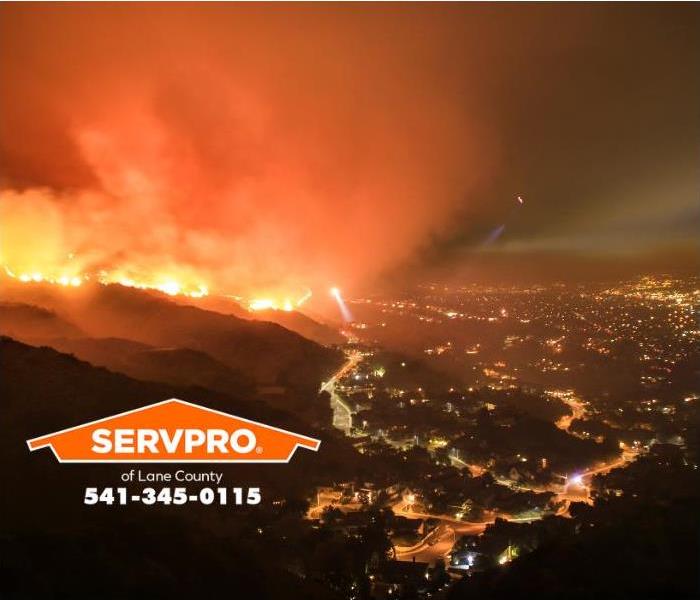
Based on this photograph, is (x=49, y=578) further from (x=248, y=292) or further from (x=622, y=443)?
(x=248, y=292)

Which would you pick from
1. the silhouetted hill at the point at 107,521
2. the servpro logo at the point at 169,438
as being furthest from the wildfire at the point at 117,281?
the servpro logo at the point at 169,438

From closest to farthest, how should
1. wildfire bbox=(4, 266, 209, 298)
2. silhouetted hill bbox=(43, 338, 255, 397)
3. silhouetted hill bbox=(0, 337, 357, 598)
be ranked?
silhouetted hill bbox=(0, 337, 357, 598) → silhouetted hill bbox=(43, 338, 255, 397) → wildfire bbox=(4, 266, 209, 298)

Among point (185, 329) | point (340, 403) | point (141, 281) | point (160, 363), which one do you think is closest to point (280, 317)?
point (141, 281)

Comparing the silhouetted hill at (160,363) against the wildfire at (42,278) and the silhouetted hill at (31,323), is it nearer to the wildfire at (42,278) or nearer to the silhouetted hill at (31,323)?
the silhouetted hill at (31,323)

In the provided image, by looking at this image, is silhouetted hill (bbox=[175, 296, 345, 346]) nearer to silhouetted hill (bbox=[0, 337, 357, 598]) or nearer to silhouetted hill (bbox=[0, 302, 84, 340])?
silhouetted hill (bbox=[0, 302, 84, 340])

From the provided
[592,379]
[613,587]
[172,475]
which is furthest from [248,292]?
[613,587]

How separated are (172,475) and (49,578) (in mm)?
1586

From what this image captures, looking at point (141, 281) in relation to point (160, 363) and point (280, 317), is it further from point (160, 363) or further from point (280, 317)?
point (160, 363)

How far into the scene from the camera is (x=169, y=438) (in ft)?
20.6

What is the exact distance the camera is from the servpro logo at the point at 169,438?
625 cm

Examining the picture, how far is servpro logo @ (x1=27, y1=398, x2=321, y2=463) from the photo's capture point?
20.5ft

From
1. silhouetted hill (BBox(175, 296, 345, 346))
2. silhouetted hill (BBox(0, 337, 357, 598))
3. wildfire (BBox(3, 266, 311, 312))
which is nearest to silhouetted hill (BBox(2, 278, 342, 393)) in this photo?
wildfire (BBox(3, 266, 311, 312))

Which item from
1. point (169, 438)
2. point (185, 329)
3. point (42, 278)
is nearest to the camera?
point (169, 438)

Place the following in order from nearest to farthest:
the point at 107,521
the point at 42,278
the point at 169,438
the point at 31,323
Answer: the point at 169,438
the point at 107,521
the point at 31,323
the point at 42,278
